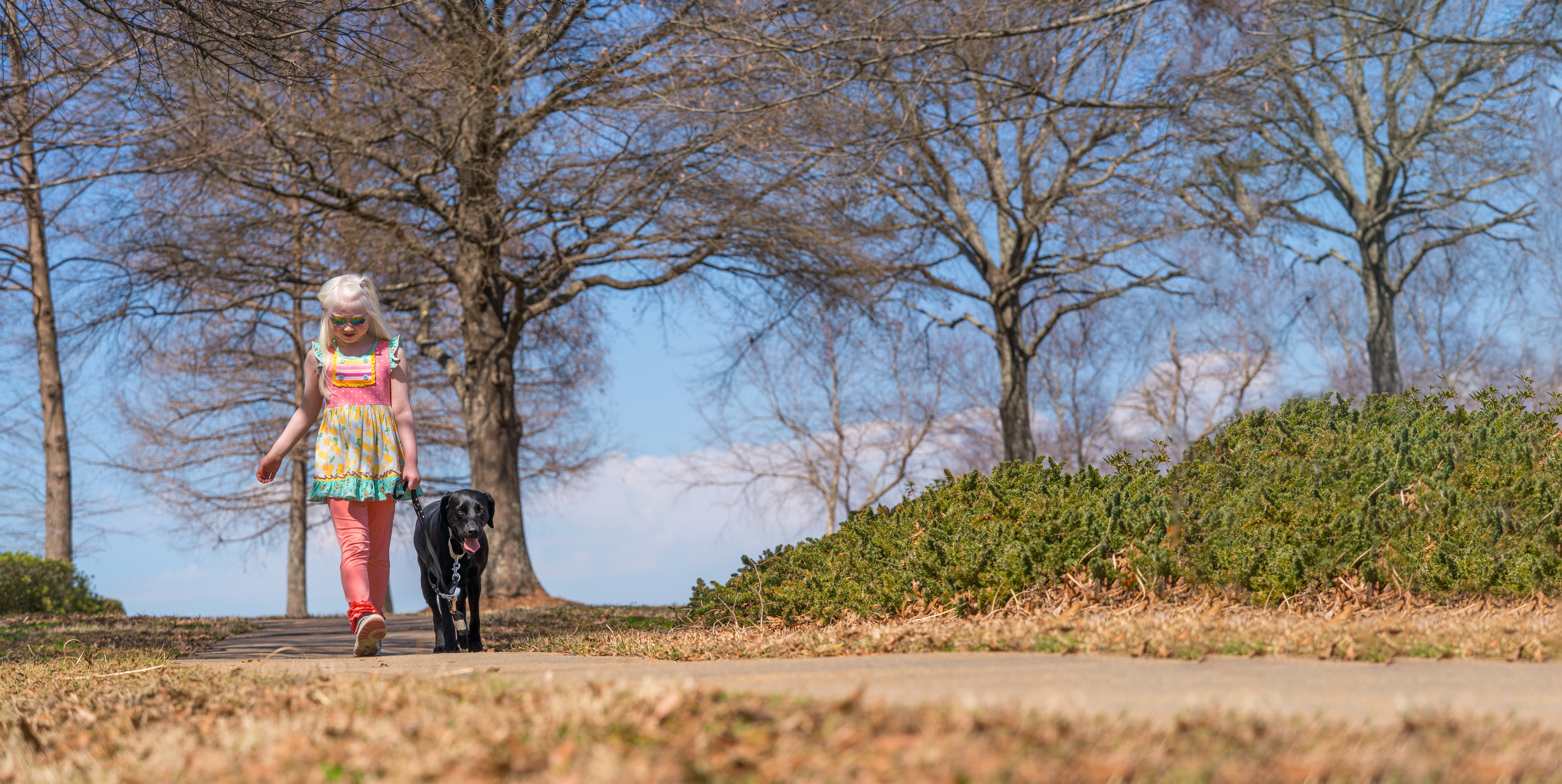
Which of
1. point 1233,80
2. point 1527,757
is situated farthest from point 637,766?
point 1233,80

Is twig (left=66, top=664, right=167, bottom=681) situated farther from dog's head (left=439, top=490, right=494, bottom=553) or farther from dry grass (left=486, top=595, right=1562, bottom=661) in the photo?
dry grass (left=486, top=595, right=1562, bottom=661)

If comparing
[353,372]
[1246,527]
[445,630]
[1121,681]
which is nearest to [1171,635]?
[1121,681]

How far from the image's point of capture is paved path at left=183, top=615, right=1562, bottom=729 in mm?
2918

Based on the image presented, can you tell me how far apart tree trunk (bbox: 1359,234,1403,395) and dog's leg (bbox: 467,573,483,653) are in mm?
15654

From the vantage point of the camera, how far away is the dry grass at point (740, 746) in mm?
2191

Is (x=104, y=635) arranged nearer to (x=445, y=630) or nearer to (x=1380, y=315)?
(x=445, y=630)

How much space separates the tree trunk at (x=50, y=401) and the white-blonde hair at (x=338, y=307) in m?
12.3

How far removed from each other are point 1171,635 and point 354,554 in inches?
162

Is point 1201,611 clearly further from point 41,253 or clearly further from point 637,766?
point 41,253

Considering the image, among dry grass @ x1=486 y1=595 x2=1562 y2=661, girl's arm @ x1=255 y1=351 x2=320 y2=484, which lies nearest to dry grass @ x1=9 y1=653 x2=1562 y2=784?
dry grass @ x1=486 y1=595 x2=1562 y2=661

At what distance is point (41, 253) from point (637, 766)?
1797 centimetres

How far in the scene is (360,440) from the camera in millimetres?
5898

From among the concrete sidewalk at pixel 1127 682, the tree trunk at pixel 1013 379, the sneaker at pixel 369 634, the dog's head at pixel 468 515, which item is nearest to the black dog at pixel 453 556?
the dog's head at pixel 468 515

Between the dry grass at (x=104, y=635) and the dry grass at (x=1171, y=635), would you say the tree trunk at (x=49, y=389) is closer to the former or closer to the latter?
the dry grass at (x=104, y=635)
